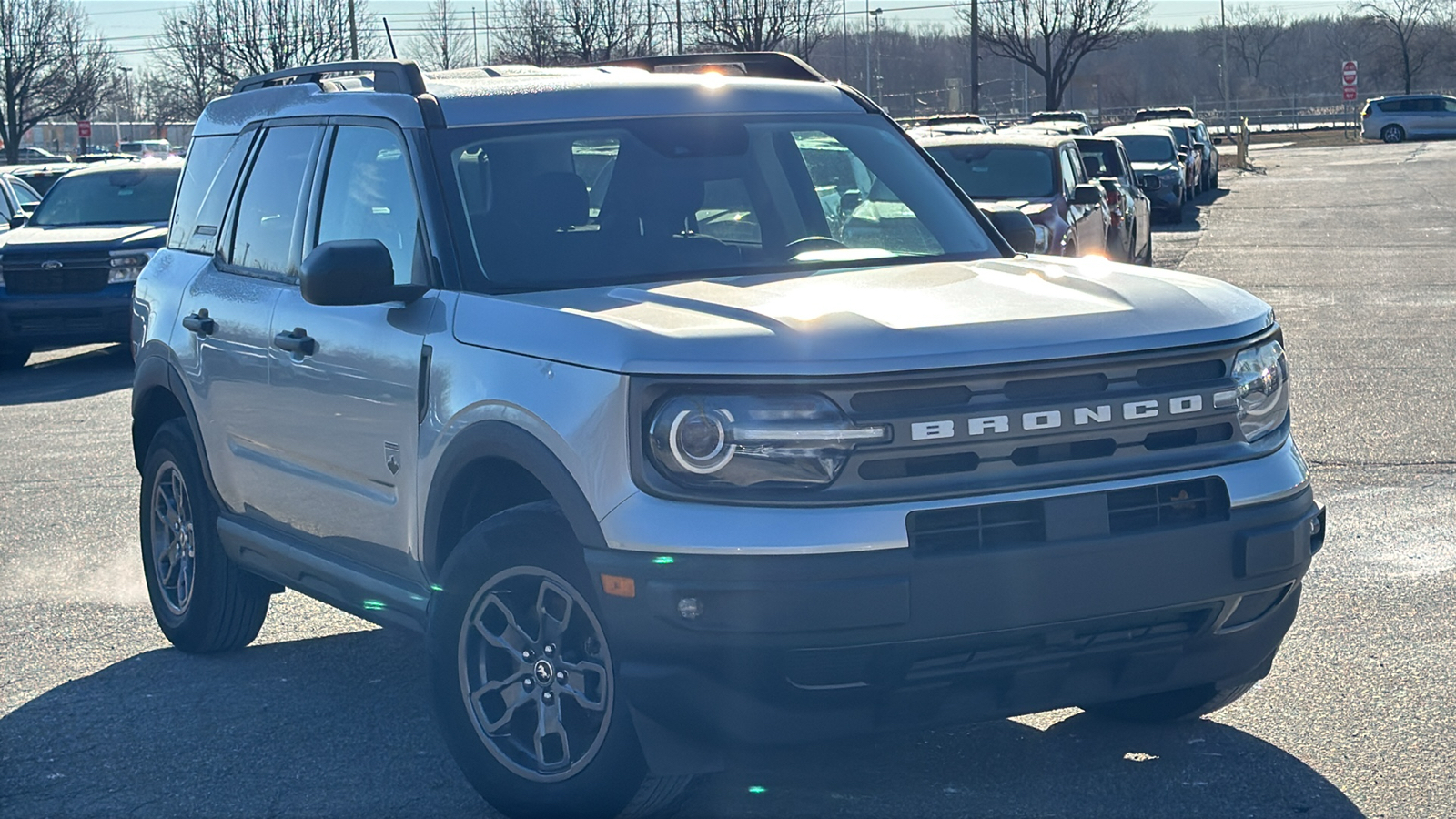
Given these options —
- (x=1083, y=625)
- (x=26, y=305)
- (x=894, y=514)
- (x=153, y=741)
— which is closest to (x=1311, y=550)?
(x=1083, y=625)

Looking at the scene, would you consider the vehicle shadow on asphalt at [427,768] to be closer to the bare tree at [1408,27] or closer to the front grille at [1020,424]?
the front grille at [1020,424]

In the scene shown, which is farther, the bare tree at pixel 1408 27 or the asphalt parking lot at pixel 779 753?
the bare tree at pixel 1408 27

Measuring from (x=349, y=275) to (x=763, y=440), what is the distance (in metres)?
1.44

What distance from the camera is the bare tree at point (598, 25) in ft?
230

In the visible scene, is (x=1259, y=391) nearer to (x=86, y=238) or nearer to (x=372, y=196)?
(x=372, y=196)

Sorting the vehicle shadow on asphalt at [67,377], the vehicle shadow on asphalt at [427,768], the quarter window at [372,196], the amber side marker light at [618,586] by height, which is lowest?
the vehicle shadow on asphalt at [67,377]

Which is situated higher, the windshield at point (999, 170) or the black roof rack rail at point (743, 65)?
the black roof rack rail at point (743, 65)

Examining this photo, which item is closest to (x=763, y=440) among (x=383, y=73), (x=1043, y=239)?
(x=383, y=73)

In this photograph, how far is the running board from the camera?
4945mm

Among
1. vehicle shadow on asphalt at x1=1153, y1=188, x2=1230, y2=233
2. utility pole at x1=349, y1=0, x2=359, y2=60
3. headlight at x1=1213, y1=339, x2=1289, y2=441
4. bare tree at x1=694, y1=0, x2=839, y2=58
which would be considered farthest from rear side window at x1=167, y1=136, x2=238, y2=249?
bare tree at x1=694, y1=0, x2=839, y2=58

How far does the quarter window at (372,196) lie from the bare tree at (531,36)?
64315 mm

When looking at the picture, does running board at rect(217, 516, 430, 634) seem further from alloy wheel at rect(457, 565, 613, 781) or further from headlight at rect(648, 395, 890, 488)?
headlight at rect(648, 395, 890, 488)

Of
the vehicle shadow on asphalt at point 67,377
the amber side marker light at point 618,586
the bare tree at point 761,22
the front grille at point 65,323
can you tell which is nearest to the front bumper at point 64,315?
the front grille at point 65,323

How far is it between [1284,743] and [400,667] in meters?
2.87
